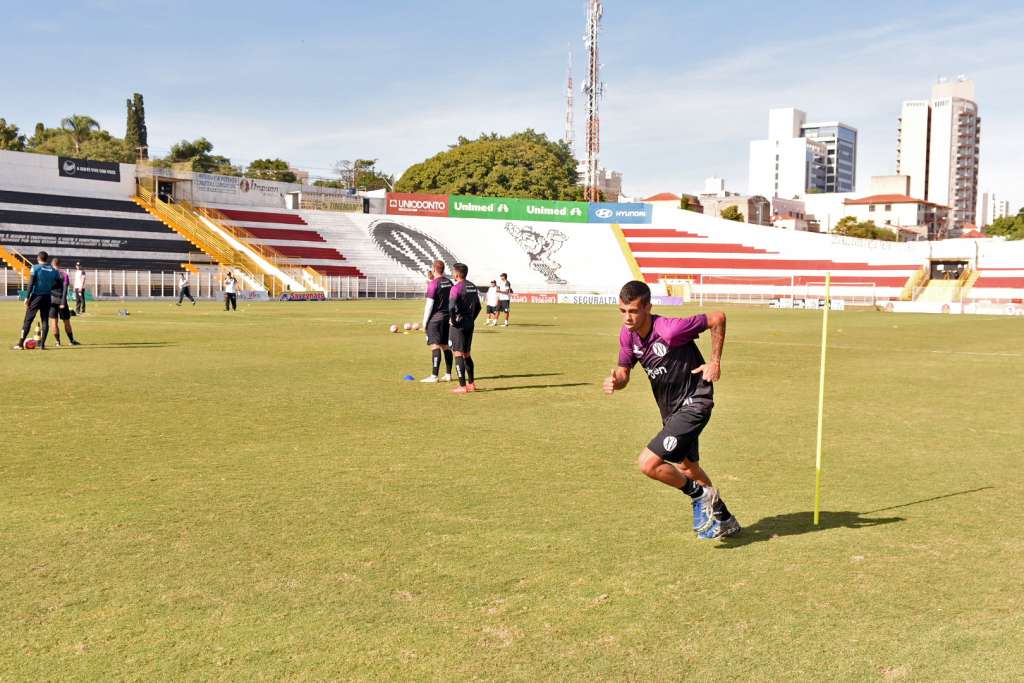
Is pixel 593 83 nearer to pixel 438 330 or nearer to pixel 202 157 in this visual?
pixel 202 157

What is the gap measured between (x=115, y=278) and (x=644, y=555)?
51756 millimetres

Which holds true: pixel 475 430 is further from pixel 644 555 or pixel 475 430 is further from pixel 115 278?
pixel 115 278

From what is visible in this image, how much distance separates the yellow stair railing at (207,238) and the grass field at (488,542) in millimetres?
46828

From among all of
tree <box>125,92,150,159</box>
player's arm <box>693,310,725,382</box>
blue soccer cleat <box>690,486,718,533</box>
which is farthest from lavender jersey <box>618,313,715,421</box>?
tree <box>125,92,150,159</box>

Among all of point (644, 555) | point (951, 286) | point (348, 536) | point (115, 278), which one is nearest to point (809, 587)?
point (644, 555)

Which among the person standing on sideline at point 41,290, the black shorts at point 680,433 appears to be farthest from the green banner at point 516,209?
the black shorts at point 680,433

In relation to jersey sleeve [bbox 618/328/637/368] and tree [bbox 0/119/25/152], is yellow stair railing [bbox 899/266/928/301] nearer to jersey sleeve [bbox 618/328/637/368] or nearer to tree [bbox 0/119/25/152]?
jersey sleeve [bbox 618/328/637/368]

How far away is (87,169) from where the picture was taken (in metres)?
62.2

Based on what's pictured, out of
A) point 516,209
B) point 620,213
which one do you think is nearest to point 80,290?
point 516,209

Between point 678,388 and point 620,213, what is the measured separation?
76.6 meters

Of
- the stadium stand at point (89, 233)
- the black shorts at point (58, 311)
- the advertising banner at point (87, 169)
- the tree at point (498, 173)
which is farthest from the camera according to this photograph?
the tree at point (498, 173)

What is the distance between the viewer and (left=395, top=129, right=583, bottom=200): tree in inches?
3548

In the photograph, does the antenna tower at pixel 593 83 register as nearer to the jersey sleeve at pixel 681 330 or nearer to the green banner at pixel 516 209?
the green banner at pixel 516 209

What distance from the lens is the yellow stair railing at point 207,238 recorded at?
58.9 meters
